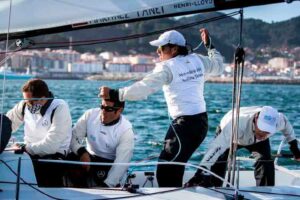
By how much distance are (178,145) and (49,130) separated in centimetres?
88

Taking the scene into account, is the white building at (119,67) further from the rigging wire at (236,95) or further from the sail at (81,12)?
the rigging wire at (236,95)

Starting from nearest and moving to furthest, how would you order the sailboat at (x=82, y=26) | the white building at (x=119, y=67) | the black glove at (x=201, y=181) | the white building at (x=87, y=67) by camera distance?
the sailboat at (x=82, y=26)
the black glove at (x=201, y=181)
the white building at (x=119, y=67)
the white building at (x=87, y=67)

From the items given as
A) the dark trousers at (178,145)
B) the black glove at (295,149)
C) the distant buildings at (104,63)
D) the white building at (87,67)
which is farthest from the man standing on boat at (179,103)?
the white building at (87,67)

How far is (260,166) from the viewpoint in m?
4.88

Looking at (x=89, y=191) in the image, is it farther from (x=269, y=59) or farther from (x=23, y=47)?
(x=269, y=59)

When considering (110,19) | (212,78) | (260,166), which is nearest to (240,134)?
(260,166)

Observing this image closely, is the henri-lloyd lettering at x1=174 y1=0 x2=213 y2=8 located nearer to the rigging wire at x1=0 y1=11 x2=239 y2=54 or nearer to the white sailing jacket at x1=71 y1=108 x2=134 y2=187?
the rigging wire at x1=0 y1=11 x2=239 y2=54

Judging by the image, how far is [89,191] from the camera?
161 inches

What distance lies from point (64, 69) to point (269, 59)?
19.0m

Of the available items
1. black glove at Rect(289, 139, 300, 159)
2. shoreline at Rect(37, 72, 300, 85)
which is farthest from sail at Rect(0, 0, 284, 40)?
shoreline at Rect(37, 72, 300, 85)

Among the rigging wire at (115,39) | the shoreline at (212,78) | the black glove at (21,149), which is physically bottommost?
the black glove at (21,149)

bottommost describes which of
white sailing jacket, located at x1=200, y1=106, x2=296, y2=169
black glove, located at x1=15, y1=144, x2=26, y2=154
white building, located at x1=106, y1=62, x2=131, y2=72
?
black glove, located at x1=15, y1=144, x2=26, y2=154

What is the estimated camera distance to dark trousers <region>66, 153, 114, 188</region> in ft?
15.0

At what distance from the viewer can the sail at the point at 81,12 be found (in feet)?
13.5
